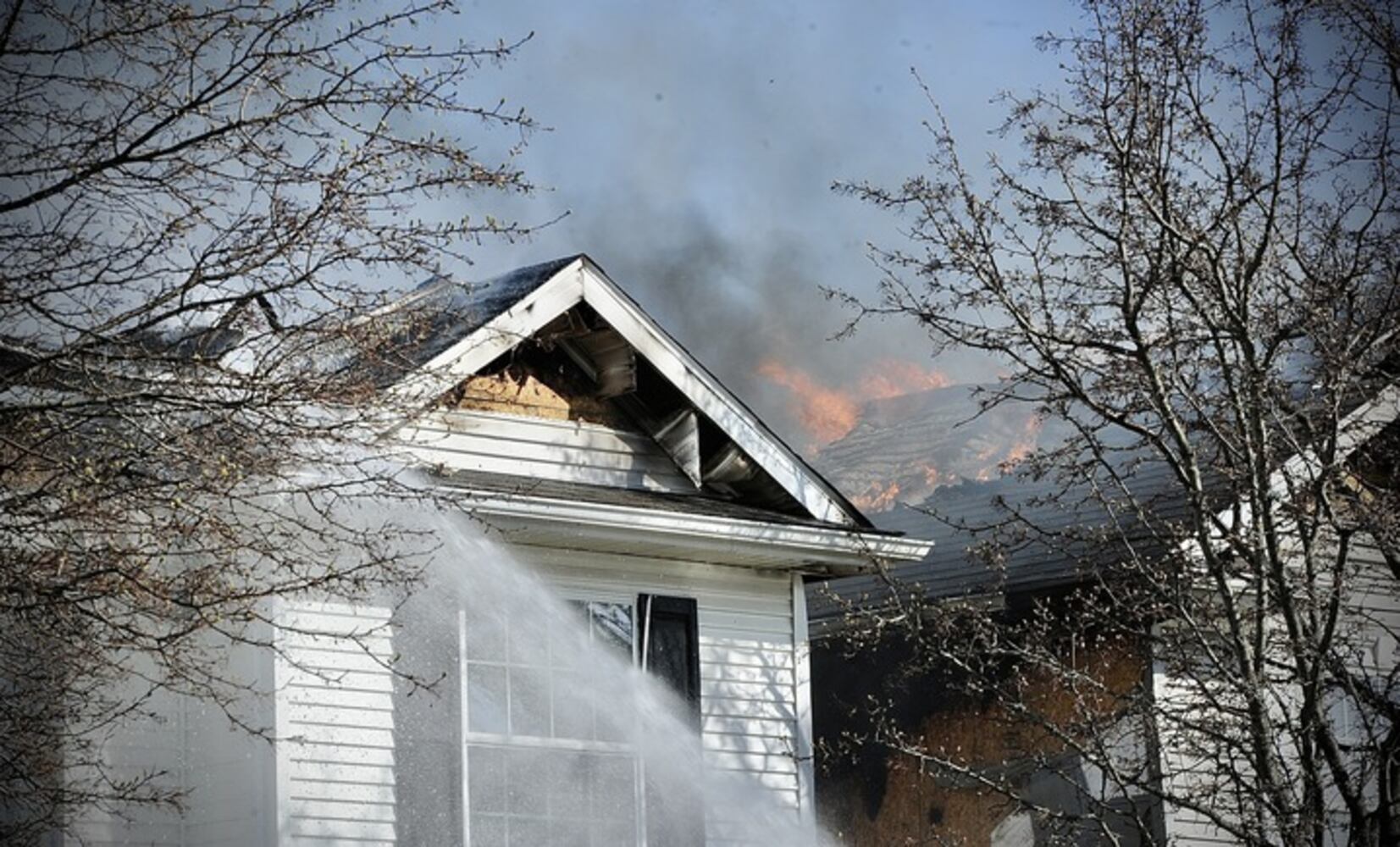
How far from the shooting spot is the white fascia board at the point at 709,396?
1430 cm

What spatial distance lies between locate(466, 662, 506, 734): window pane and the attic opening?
1789 millimetres

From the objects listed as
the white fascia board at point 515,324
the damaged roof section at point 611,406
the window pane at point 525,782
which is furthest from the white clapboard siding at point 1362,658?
the white fascia board at point 515,324

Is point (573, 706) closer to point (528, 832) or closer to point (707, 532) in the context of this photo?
point (528, 832)

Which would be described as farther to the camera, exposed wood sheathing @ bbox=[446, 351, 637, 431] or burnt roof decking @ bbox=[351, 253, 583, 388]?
exposed wood sheathing @ bbox=[446, 351, 637, 431]

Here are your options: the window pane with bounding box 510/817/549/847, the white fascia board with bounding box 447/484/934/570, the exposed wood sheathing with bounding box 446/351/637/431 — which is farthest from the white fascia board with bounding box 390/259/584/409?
the window pane with bounding box 510/817/549/847

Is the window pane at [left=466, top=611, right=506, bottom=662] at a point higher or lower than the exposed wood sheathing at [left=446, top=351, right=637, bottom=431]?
lower

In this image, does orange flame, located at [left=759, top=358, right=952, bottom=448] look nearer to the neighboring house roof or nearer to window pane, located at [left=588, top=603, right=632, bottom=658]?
the neighboring house roof

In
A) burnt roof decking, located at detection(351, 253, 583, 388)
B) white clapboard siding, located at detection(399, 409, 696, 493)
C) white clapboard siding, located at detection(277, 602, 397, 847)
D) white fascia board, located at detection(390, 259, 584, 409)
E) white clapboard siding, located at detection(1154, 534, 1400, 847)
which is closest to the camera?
burnt roof decking, located at detection(351, 253, 583, 388)

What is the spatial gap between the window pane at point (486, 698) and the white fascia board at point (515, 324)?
72.4 inches

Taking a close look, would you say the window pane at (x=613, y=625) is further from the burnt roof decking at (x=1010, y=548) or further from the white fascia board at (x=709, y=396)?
the burnt roof decking at (x=1010, y=548)

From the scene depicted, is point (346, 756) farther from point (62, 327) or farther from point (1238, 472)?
point (1238, 472)

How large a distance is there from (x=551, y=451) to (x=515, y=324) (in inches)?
43.0

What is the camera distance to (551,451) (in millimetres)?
14344

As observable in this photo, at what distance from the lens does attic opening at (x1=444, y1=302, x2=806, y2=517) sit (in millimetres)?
14320
